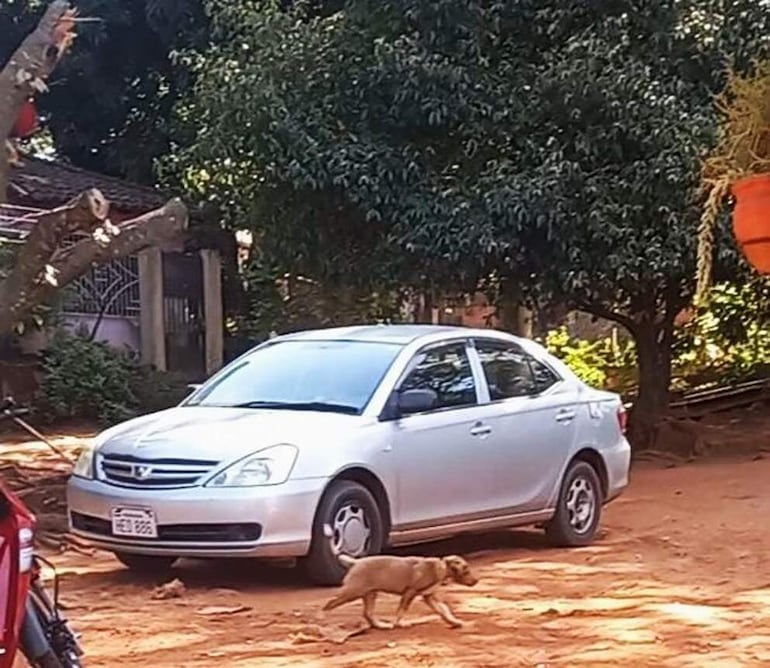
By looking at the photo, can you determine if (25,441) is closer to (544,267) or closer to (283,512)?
(544,267)

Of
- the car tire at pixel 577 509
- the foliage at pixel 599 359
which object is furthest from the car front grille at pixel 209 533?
the foliage at pixel 599 359

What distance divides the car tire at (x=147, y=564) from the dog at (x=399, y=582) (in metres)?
1.79

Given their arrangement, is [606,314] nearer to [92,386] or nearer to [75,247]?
[92,386]

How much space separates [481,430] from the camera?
31.0 feet

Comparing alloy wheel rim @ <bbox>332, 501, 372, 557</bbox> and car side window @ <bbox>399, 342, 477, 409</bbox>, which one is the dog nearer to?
alloy wheel rim @ <bbox>332, 501, 372, 557</bbox>

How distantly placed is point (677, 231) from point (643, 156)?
2.57ft

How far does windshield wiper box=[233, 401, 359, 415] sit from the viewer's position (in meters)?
8.78

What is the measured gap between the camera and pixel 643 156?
1371cm

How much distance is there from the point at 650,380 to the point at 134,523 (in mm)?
9381

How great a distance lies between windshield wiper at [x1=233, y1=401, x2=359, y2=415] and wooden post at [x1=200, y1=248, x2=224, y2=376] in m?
13.2

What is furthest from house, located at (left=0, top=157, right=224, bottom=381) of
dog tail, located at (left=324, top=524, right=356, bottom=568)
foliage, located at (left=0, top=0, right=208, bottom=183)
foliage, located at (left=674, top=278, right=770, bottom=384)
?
dog tail, located at (left=324, top=524, right=356, bottom=568)

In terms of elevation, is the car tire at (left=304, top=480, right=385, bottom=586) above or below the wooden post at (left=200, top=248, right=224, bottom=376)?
below

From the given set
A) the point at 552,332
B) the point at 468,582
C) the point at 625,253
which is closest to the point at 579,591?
the point at 468,582

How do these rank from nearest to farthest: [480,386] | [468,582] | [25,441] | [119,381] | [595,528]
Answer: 1. [468,582]
2. [480,386]
3. [595,528]
4. [25,441]
5. [119,381]
